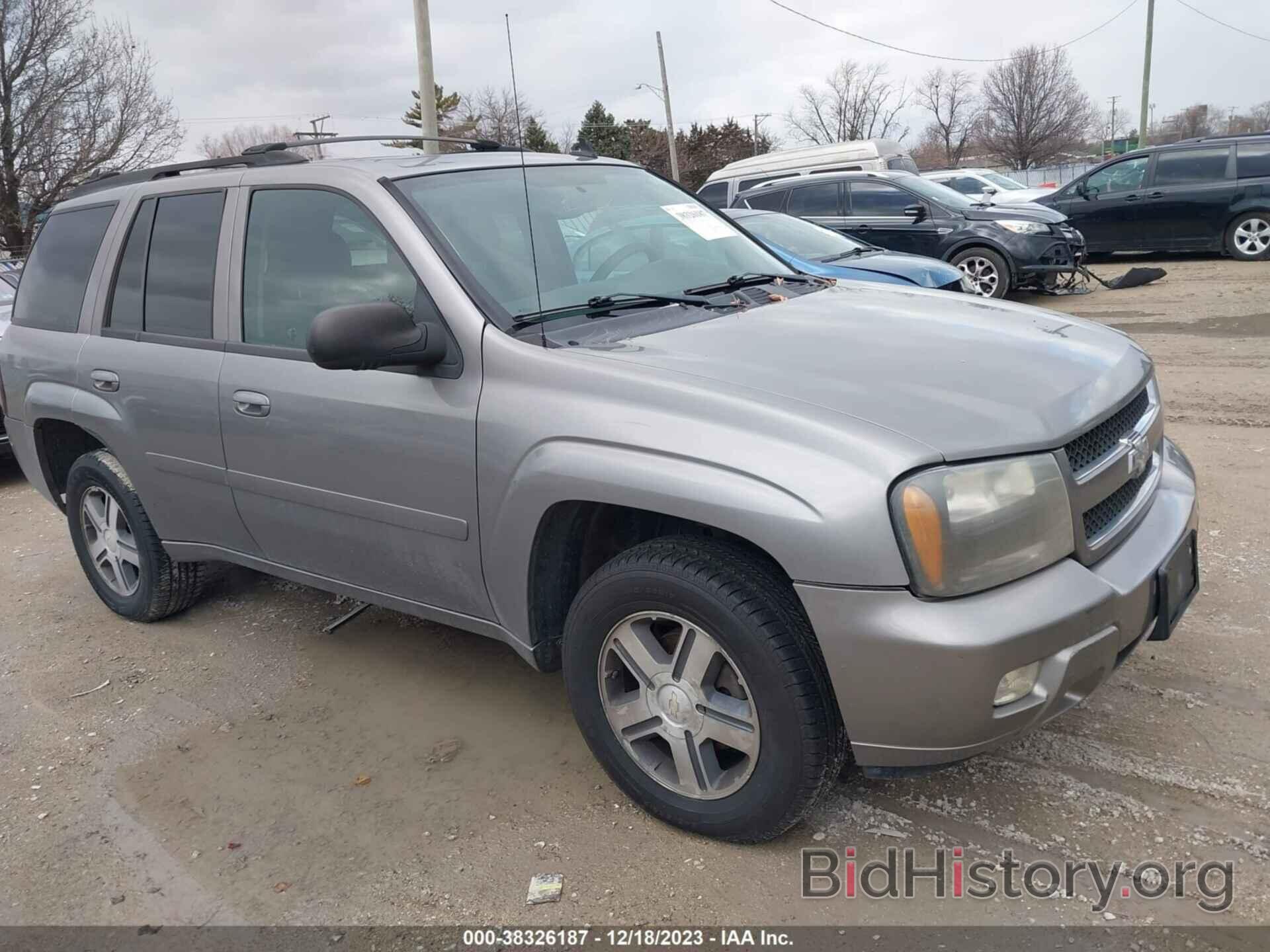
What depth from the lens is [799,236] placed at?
9219 millimetres

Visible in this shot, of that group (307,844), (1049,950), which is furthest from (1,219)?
(1049,950)

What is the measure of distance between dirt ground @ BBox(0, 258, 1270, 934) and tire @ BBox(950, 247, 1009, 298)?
7.71m

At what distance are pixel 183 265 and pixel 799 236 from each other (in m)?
6.34

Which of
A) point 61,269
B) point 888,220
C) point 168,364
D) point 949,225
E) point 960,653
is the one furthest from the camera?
point 888,220

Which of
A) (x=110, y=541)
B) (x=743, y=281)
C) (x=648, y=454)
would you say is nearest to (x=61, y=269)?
(x=110, y=541)

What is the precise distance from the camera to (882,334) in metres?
2.99

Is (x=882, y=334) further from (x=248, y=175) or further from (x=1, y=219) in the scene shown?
(x=1, y=219)

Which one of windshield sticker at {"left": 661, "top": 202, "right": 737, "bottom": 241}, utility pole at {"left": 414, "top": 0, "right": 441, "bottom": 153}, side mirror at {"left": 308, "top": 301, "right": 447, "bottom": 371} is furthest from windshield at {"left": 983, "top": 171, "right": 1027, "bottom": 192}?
side mirror at {"left": 308, "top": 301, "right": 447, "bottom": 371}

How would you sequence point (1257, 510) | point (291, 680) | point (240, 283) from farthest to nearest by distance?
point (1257, 510) < point (291, 680) < point (240, 283)

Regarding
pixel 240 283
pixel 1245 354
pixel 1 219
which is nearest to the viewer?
pixel 240 283

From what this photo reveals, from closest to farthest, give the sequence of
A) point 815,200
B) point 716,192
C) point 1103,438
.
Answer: point 1103,438 → point 815,200 → point 716,192

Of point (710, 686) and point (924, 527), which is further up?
point (924, 527)

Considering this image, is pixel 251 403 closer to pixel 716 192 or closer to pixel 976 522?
pixel 976 522

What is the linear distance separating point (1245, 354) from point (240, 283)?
25.7 ft
